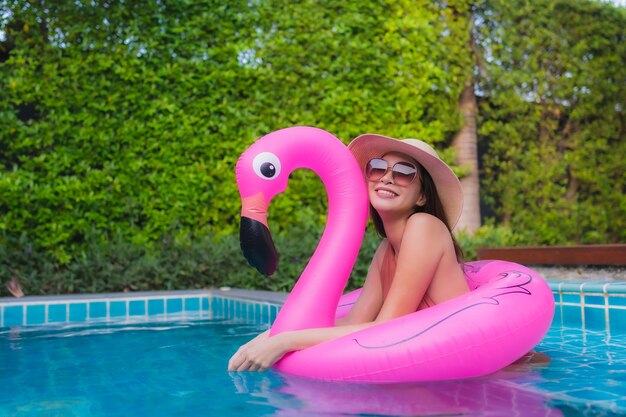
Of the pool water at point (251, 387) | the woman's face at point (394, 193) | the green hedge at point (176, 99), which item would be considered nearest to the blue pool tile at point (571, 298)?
the pool water at point (251, 387)

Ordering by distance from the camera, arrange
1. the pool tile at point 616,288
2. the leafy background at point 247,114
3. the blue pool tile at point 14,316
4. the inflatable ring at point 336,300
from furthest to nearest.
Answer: the leafy background at point 247,114, the blue pool tile at point 14,316, the pool tile at point 616,288, the inflatable ring at point 336,300

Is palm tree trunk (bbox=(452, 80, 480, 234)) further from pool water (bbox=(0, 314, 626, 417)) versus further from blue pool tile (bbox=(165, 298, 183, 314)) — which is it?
pool water (bbox=(0, 314, 626, 417))

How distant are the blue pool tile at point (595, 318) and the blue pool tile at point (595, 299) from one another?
0.12 feet

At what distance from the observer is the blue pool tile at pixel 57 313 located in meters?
5.39

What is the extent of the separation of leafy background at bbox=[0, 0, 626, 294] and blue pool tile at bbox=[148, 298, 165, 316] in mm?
594

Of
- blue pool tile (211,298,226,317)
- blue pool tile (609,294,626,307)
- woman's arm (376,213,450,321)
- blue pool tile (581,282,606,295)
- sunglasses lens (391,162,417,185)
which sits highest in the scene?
sunglasses lens (391,162,417,185)

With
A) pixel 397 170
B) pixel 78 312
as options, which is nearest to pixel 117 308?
pixel 78 312

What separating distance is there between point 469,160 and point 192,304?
11.8 ft

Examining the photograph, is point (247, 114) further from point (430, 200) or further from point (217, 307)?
point (430, 200)

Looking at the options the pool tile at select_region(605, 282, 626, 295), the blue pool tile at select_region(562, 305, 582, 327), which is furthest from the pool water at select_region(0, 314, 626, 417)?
the blue pool tile at select_region(562, 305, 582, 327)

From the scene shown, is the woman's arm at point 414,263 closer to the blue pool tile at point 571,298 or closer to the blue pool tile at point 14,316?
the blue pool tile at point 571,298

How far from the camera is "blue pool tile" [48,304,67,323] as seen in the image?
5.39 meters

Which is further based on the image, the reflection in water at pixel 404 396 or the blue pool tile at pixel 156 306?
the blue pool tile at pixel 156 306

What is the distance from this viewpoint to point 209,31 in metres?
7.09
